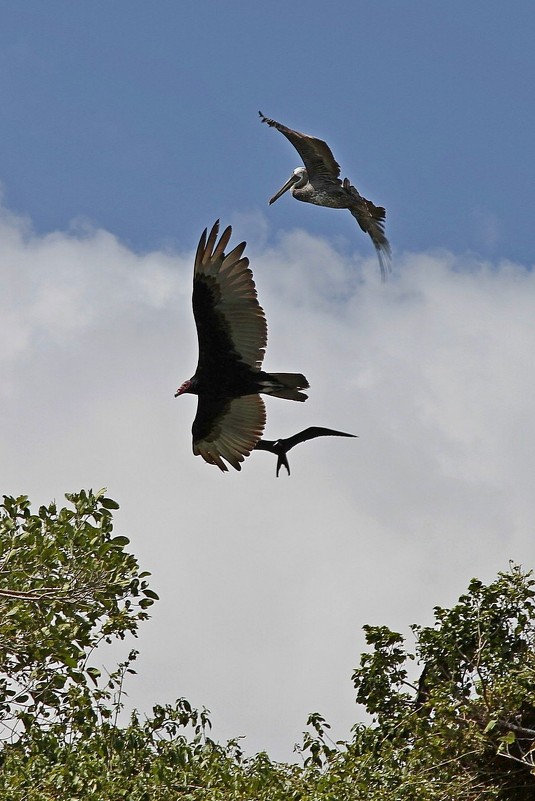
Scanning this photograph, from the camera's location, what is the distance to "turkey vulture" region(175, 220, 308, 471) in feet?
36.5

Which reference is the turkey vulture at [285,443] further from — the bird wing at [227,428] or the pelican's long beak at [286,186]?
the pelican's long beak at [286,186]

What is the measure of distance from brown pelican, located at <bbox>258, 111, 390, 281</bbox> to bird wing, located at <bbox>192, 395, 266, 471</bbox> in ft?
6.65

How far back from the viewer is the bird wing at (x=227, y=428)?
12.0 meters

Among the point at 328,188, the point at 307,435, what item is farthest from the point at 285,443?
the point at 328,188

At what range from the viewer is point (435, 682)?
10.9m

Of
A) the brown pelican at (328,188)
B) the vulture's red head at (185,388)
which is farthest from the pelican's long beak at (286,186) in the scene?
the vulture's red head at (185,388)

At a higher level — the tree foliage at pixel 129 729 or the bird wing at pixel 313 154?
the bird wing at pixel 313 154

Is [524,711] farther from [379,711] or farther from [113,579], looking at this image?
[113,579]

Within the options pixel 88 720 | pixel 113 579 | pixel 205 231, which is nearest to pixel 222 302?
pixel 205 231

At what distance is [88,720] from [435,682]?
301cm

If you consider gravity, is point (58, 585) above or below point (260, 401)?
below

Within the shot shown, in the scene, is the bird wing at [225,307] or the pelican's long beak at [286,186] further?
the pelican's long beak at [286,186]

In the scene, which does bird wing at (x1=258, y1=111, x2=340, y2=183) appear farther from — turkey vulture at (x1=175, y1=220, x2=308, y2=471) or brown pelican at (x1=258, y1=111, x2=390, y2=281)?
turkey vulture at (x1=175, y1=220, x2=308, y2=471)

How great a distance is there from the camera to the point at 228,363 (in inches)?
457
